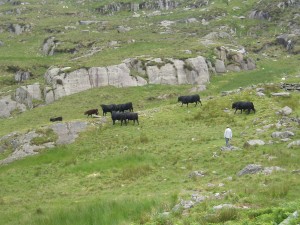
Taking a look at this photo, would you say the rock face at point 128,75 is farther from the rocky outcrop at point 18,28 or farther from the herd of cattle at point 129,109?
the rocky outcrop at point 18,28

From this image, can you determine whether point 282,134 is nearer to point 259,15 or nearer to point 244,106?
point 244,106

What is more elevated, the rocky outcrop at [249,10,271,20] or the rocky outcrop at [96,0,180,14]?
the rocky outcrop at [96,0,180,14]

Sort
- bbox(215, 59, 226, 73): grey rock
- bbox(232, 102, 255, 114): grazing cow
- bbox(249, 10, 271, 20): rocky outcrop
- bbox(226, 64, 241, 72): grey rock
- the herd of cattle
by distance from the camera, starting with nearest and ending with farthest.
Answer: bbox(232, 102, 255, 114): grazing cow < the herd of cattle < bbox(215, 59, 226, 73): grey rock < bbox(226, 64, 241, 72): grey rock < bbox(249, 10, 271, 20): rocky outcrop

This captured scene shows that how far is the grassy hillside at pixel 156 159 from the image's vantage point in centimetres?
1825

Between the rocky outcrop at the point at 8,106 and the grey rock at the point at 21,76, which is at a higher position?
the grey rock at the point at 21,76

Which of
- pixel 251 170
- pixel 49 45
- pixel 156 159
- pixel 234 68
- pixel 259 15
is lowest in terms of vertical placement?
pixel 234 68

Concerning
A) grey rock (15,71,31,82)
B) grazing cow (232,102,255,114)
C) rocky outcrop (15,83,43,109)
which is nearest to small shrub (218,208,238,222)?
grazing cow (232,102,255,114)

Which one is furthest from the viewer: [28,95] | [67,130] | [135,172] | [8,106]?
[28,95]

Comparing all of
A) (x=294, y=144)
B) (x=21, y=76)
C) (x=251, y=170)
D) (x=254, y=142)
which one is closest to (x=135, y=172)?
(x=251, y=170)

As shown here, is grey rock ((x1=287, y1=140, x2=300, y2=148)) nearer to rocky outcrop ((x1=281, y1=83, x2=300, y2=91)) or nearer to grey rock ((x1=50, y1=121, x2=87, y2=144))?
rocky outcrop ((x1=281, y1=83, x2=300, y2=91))

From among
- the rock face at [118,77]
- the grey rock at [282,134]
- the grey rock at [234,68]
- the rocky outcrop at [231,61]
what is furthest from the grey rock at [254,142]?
the grey rock at [234,68]

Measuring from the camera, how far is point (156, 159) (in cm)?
3191

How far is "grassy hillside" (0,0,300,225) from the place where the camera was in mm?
18250

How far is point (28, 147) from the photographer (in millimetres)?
40656
